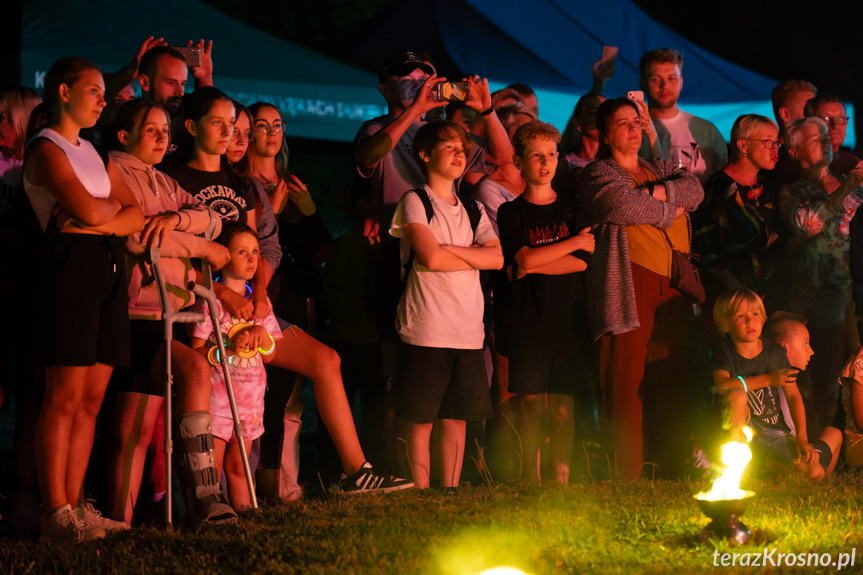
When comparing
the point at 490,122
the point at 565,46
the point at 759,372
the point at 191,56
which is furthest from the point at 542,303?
the point at 565,46

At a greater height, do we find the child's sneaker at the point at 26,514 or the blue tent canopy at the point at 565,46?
the blue tent canopy at the point at 565,46

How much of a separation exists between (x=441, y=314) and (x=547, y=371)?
0.81 meters

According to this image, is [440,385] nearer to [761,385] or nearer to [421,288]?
[421,288]

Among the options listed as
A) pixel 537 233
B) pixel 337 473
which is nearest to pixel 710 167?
pixel 537 233

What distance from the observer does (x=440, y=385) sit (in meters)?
5.73

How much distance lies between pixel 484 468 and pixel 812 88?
3994mm

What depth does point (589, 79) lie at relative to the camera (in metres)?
11.1

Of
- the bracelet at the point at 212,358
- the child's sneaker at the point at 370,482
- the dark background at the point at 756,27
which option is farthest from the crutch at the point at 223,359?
the dark background at the point at 756,27

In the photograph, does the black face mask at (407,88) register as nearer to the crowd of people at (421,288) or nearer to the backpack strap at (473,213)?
the crowd of people at (421,288)

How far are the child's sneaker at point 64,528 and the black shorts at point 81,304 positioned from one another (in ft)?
2.26

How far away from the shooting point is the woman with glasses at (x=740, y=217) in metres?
6.65

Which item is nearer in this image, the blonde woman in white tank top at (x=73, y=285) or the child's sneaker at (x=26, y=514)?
the blonde woman in white tank top at (x=73, y=285)

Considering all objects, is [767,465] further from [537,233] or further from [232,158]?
[232,158]

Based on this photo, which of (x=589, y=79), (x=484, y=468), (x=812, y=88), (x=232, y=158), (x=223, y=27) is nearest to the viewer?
(x=232, y=158)
